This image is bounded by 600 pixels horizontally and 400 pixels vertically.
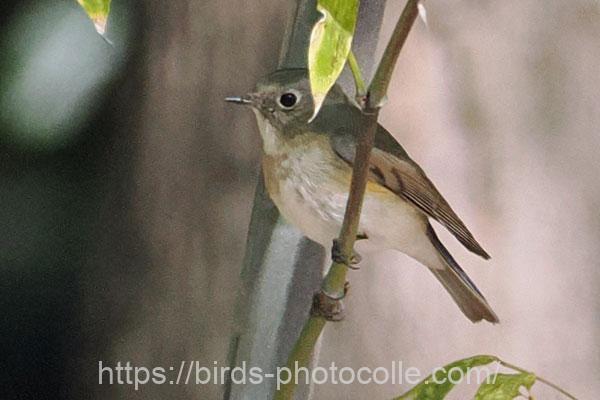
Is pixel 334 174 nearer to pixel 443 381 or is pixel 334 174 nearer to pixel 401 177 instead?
pixel 401 177

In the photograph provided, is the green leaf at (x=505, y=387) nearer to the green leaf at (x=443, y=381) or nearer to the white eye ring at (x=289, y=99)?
the green leaf at (x=443, y=381)

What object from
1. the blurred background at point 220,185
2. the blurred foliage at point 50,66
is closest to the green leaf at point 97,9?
the blurred background at point 220,185

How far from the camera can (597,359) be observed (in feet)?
3.32

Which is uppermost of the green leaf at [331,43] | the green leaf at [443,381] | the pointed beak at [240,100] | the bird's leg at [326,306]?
the green leaf at [331,43]

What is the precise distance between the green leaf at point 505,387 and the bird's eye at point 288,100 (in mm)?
244

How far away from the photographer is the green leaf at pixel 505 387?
0.47m

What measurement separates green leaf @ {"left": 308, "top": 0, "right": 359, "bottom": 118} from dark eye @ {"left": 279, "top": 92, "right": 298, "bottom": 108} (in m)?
0.29

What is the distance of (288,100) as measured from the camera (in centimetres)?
62

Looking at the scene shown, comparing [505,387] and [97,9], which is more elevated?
[97,9]

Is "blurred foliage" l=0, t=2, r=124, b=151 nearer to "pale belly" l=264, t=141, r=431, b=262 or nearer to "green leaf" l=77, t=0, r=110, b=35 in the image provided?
"pale belly" l=264, t=141, r=431, b=262

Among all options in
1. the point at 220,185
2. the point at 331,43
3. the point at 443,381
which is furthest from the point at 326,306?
the point at 220,185

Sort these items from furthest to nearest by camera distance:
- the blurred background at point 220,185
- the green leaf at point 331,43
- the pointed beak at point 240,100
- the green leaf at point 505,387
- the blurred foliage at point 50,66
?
the blurred foliage at point 50,66 → the blurred background at point 220,185 → the pointed beak at point 240,100 → the green leaf at point 505,387 → the green leaf at point 331,43

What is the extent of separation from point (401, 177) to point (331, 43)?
34 centimetres

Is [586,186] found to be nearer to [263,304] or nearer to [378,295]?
[378,295]
